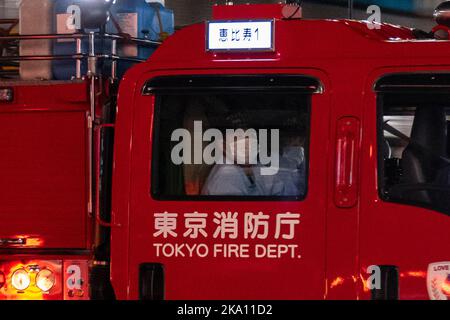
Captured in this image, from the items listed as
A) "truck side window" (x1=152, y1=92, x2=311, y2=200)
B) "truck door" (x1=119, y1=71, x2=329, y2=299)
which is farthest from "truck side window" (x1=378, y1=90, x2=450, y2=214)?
"truck side window" (x1=152, y1=92, x2=311, y2=200)

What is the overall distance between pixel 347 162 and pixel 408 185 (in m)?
0.36

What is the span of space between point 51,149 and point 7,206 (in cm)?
47

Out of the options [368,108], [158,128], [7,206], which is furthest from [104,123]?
[368,108]

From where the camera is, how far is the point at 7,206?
5992 mm

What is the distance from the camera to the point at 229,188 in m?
5.48

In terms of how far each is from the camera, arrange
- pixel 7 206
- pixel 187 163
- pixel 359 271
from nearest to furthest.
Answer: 1. pixel 359 271
2. pixel 187 163
3. pixel 7 206

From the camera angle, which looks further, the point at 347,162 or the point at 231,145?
the point at 231,145

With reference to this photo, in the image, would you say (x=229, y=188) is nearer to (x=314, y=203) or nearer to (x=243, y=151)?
(x=243, y=151)

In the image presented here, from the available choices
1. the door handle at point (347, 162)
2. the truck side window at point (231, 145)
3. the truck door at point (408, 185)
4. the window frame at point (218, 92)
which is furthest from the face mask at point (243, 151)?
the truck door at point (408, 185)

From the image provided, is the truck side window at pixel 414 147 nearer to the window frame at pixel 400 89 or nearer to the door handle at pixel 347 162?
the window frame at pixel 400 89

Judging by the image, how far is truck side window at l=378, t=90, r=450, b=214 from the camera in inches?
207

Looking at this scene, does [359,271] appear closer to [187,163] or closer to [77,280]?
[187,163]

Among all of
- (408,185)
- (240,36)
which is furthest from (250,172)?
(408,185)

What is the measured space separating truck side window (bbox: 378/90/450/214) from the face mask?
0.73 meters
